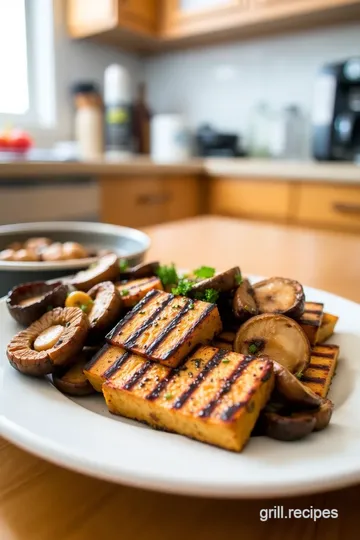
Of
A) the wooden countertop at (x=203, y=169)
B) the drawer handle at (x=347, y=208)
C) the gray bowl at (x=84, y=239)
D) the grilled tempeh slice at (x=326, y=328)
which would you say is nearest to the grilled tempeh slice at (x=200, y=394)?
the grilled tempeh slice at (x=326, y=328)

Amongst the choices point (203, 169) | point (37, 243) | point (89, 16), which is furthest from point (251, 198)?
point (37, 243)

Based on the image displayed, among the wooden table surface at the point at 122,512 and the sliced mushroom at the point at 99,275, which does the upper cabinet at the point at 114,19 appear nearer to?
the sliced mushroom at the point at 99,275

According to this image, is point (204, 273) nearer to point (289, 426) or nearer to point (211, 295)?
point (211, 295)

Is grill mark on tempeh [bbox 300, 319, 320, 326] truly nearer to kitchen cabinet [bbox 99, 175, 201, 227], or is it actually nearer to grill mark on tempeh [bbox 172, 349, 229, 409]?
grill mark on tempeh [bbox 172, 349, 229, 409]

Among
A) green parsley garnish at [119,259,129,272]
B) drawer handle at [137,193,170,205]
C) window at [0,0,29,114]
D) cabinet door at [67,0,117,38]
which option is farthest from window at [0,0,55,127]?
green parsley garnish at [119,259,129,272]

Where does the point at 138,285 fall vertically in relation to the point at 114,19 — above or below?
below

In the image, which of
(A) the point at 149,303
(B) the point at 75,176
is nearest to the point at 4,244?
(A) the point at 149,303
